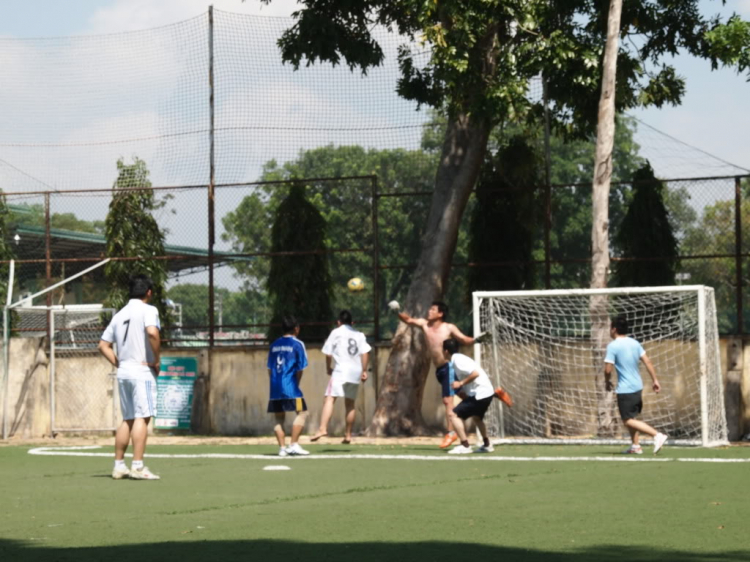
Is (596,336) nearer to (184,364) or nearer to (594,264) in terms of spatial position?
(594,264)

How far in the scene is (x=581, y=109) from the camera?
2039 centimetres

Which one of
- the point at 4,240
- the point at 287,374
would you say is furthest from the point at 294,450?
the point at 4,240

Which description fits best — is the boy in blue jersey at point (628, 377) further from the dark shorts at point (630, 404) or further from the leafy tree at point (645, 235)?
the leafy tree at point (645, 235)

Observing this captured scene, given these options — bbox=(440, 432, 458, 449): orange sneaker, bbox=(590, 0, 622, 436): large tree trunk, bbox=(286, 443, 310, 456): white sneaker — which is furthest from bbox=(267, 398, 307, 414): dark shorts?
bbox=(590, 0, 622, 436): large tree trunk

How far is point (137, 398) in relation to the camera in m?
12.3

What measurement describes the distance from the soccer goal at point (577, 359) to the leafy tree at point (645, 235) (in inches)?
74.2

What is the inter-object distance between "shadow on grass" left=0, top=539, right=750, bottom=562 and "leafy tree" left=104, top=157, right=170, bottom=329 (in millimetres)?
16951

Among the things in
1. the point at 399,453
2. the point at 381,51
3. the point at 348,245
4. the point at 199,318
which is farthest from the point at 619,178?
the point at 399,453

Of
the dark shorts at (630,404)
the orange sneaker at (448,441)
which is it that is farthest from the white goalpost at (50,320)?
the dark shorts at (630,404)

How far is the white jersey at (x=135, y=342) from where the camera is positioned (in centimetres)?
1237

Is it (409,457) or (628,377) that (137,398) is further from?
(628,377)

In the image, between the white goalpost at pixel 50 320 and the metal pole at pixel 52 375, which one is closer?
the white goalpost at pixel 50 320

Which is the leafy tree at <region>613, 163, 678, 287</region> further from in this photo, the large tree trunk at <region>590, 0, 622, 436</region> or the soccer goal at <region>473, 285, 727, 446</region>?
the large tree trunk at <region>590, 0, 622, 436</region>

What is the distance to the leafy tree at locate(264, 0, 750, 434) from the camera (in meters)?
18.8
